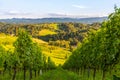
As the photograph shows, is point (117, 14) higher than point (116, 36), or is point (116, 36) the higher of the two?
point (117, 14)

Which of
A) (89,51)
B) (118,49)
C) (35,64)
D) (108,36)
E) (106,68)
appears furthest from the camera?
(35,64)

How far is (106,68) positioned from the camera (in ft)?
171

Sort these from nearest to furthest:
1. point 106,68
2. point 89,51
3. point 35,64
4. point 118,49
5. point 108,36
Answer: point 118,49
point 108,36
point 106,68
point 89,51
point 35,64

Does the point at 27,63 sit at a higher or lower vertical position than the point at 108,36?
lower

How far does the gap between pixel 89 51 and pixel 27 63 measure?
61.3 feet

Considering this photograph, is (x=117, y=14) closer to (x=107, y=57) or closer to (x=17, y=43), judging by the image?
(x=107, y=57)

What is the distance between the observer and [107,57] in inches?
1969

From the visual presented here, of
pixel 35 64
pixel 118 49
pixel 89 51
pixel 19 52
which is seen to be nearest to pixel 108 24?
pixel 118 49

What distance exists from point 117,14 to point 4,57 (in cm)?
7362

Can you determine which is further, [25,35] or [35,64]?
[35,64]

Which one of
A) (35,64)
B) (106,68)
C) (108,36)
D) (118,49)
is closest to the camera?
(118,49)

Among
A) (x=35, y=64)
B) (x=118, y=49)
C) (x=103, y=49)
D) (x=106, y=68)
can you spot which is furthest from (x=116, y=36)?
(x=35, y=64)

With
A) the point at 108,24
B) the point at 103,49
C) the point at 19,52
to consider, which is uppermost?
the point at 108,24

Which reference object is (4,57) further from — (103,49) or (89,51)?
(103,49)
